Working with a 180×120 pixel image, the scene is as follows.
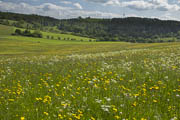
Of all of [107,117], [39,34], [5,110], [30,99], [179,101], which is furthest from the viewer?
[39,34]

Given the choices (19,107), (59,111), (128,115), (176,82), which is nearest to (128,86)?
(176,82)

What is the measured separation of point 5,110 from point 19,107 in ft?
1.14

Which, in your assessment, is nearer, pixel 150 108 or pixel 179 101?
pixel 150 108

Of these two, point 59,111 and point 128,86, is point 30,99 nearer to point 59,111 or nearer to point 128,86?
point 59,111

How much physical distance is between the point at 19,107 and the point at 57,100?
3.35 feet

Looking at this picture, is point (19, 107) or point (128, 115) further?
point (19, 107)

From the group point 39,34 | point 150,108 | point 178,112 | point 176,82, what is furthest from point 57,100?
point 39,34

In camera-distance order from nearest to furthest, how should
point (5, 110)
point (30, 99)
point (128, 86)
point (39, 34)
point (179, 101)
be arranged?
point (5, 110) < point (179, 101) < point (30, 99) < point (128, 86) < point (39, 34)

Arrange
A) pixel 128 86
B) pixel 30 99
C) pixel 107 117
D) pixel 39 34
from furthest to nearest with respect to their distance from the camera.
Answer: pixel 39 34 → pixel 128 86 → pixel 30 99 → pixel 107 117

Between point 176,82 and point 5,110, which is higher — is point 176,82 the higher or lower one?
the higher one

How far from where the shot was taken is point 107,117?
433 centimetres

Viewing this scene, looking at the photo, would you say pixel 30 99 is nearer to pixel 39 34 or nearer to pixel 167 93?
pixel 167 93

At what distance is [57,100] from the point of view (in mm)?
5301

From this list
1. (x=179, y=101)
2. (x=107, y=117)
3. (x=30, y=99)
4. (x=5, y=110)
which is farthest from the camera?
(x=30, y=99)
